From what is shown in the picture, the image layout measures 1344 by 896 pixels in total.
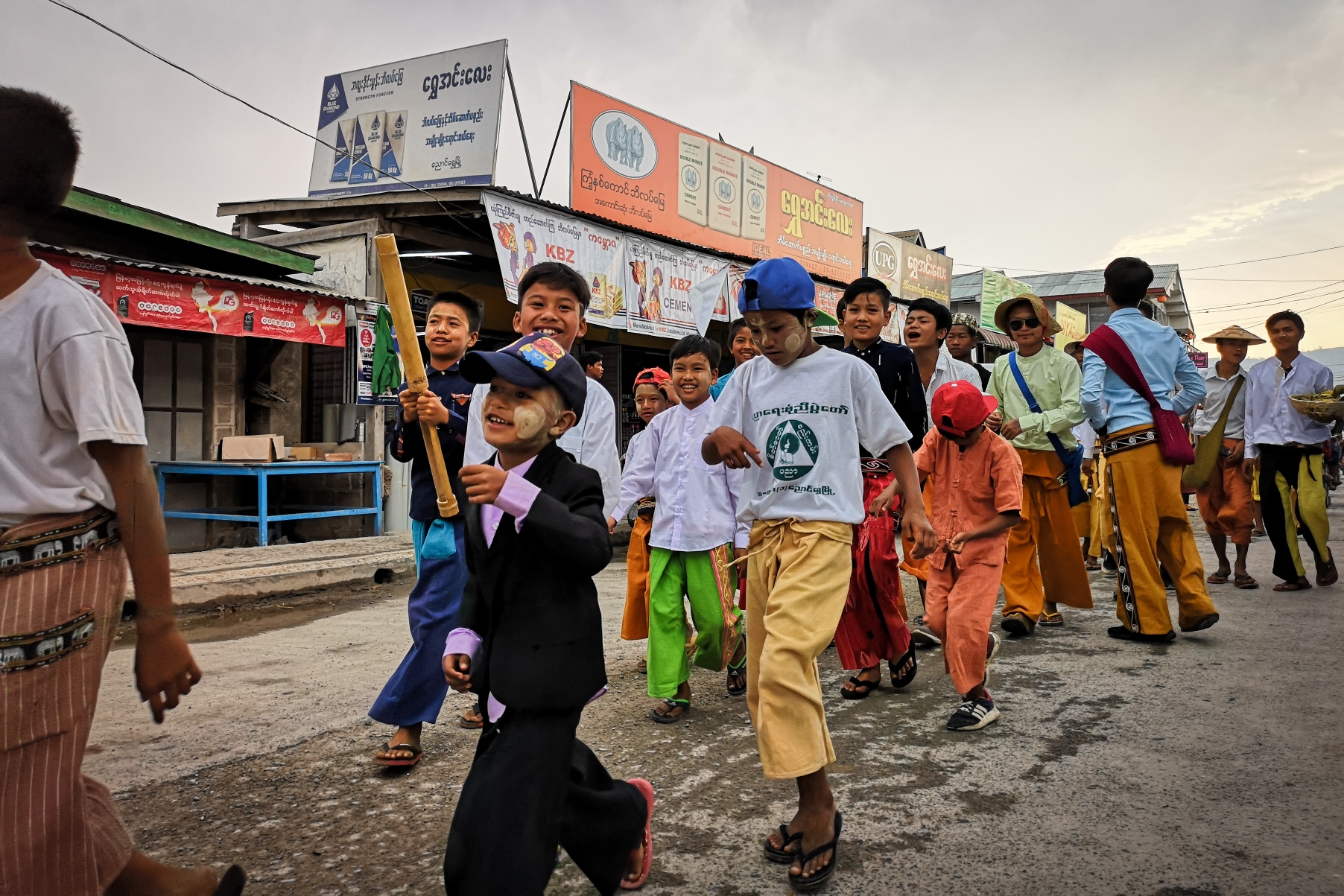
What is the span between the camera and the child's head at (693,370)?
4438 mm

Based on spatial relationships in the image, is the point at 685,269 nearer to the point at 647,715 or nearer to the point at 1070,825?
the point at 647,715

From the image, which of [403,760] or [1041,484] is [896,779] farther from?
[1041,484]

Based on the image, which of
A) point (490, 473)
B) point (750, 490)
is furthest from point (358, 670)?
point (490, 473)

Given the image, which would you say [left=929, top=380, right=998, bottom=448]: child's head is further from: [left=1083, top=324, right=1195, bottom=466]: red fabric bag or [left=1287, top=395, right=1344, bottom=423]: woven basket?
[left=1287, top=395, right=1344, bottom=423]: woven basket

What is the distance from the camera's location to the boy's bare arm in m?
1.76

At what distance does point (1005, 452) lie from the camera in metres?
4.18

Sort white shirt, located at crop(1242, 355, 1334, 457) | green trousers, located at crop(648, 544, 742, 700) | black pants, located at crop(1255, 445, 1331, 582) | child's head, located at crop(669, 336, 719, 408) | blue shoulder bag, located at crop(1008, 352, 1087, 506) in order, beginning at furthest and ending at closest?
white shirt, located at crop(1242, 355, 1334, 457)
black pants, located at crop(1255, 445, 1331, 582)
blue shoulder bag, located at crop(1008, 352, 1087, 506)
child's head, located at crop(669, 336, 719, 408)
green trousers, located at crop(648, 544, 742, 700)

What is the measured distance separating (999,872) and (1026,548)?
3.32 m

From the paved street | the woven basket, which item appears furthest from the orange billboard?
the paved street

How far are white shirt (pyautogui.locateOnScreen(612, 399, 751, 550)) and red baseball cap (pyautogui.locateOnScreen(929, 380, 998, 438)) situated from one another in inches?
39.6

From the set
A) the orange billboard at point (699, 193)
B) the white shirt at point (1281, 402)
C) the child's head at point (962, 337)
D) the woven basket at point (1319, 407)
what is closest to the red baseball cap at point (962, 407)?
the child's head at point (962, 337)

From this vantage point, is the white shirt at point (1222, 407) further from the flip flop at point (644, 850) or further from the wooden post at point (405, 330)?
the wooden post at point (405, 330)

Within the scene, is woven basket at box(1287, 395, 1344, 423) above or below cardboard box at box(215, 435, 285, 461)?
above

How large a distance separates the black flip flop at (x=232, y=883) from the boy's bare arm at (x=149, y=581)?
1.56 feet
